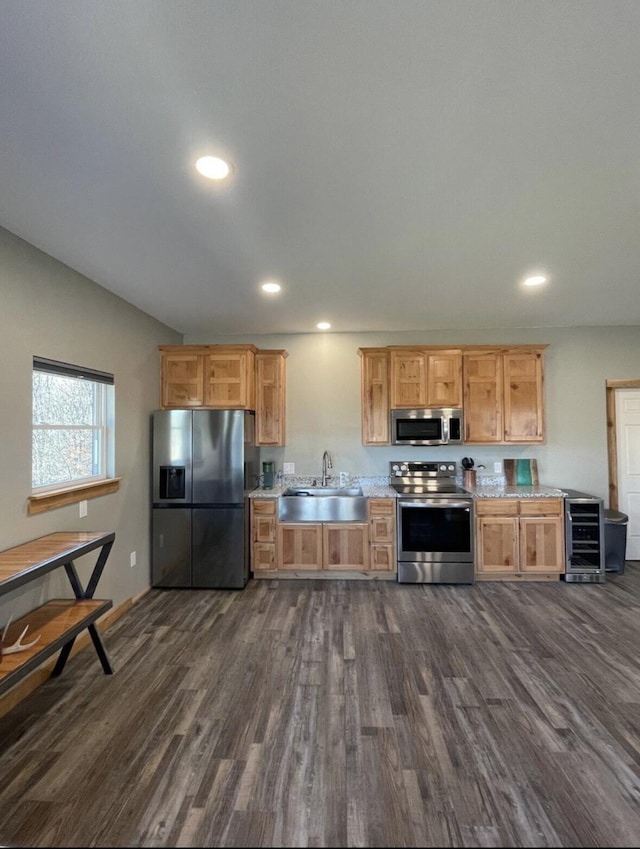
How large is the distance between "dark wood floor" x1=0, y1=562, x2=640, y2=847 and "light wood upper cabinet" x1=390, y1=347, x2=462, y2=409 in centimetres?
215

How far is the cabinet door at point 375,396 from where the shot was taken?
4348mm

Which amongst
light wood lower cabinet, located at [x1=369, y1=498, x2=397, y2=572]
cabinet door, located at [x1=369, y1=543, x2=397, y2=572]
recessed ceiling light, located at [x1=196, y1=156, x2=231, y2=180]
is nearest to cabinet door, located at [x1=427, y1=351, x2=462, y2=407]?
light wood lower cabinet, located at [x1=369, y1=498, x2=397, y2=572]

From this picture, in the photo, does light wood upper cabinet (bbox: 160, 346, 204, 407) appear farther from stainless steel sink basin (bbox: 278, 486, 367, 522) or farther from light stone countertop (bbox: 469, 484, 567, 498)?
light stone countertop (bbox: 469, 484, 567, 498)

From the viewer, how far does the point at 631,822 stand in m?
1.47

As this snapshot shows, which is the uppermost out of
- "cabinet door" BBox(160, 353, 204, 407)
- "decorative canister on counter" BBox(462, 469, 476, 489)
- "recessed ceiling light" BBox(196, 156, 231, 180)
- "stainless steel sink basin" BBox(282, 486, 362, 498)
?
"recessed ceiling light" BBox(196, 156, 231, 180)

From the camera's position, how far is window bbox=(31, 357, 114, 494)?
8.39 ft

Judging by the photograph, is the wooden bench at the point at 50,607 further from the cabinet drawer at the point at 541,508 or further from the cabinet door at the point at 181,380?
the cabinet drawer at the point at 541,508

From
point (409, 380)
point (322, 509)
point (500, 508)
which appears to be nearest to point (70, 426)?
point (322, 509)

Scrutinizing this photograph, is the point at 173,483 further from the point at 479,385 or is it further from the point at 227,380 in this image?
the point at 479,385

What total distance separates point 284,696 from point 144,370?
10.0 ft

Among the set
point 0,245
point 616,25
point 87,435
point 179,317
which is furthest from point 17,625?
point 616,25

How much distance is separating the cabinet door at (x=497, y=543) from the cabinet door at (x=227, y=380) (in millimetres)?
2776

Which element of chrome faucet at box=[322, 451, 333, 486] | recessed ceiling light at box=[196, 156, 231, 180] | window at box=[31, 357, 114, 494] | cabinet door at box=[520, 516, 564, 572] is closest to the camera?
recessed ceiling light at box=[196, 156, 231, 180]

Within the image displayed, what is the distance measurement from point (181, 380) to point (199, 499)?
1295 millimetres
